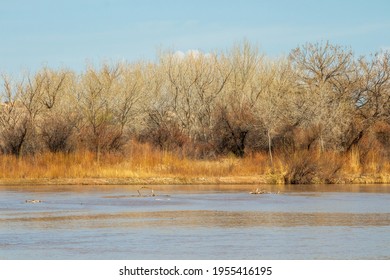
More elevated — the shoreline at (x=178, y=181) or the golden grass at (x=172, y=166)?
the golden grass at (x=172, y=166)

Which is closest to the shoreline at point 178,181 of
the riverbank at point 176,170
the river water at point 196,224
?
the riverbank at point 176,170

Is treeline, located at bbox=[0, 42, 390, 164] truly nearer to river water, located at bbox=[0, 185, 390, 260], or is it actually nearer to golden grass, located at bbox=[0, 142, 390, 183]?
golden grass, located at bbox=[0, 142, 390, 183]

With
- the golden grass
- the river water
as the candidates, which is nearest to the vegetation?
the golden grass

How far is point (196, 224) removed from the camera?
76.1ft

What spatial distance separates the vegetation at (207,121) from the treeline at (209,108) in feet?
0.31

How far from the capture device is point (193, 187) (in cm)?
3981

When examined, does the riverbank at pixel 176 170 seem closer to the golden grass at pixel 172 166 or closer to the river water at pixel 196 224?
the golden grass at pixel 172 166

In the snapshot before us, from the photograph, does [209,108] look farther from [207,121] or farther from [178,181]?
[178,181]

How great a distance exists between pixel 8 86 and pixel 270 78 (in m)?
21.9

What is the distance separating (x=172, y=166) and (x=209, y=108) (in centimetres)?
2194

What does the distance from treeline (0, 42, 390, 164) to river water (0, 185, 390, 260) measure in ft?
39.4

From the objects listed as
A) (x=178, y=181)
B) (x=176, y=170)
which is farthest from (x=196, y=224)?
(x=176, y=170)

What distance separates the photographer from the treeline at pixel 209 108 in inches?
1939
